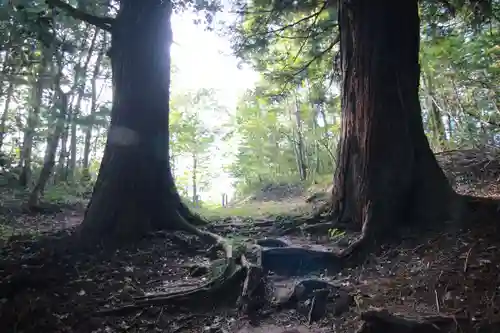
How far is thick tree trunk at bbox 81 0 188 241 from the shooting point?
639 centimetres

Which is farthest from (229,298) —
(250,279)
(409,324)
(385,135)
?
(385,135)

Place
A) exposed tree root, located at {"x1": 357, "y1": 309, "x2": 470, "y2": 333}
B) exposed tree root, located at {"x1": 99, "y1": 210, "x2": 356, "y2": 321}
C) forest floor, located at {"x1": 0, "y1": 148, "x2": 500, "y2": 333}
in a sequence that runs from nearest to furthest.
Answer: exposed tree root, located at {"x1": 357, "y1": 309, "x2": 470, "y2": 333}, forest floor, located at {"x1": 0, "y1": 148, "x2": 500, "y2": 333}, exposed tree root, located at {"x1": 99, "y1": 210, "x2": 356, "y2": 321}

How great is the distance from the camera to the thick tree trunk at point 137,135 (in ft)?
21.0

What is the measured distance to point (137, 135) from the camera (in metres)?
6.91

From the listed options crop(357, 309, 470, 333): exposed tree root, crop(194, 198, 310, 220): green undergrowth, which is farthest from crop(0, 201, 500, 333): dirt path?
crop(194, 198, 310, 220): green undergrowth

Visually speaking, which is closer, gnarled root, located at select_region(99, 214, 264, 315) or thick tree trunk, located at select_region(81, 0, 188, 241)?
gnarled root, located at select_region(99, 214, 264, 315)

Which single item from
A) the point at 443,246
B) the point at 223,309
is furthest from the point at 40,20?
the point at 443,246

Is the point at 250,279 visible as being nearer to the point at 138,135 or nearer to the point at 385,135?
the point at 385,135

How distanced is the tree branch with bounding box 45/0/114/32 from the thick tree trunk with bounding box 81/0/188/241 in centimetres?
19

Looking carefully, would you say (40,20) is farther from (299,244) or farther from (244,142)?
(244,142)

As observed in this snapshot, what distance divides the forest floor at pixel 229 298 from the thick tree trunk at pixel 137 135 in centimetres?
77

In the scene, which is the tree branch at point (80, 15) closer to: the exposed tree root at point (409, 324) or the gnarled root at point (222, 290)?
the gnarled root at point (222, 290)

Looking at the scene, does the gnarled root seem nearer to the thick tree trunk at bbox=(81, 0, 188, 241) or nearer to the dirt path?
the dirt path

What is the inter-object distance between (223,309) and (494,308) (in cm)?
254
